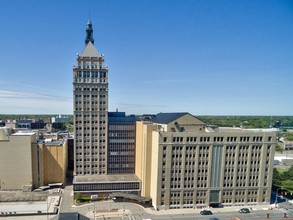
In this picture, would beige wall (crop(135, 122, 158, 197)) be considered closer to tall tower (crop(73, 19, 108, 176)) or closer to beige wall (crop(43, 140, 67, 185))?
tall tower (crop(73, 19, 108, 176))

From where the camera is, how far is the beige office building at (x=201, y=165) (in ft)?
314

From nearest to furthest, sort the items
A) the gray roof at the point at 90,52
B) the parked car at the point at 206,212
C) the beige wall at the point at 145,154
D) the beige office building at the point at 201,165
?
the parked car at the point at 206,212 < the beige office building at the point at 201,165 < the beige wall at the point at 145,154 < the gray roof at the point at 90,52

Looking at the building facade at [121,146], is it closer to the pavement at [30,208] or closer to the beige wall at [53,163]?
the beige wall at [53,163]

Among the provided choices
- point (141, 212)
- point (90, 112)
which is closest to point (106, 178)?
point (141, 212)

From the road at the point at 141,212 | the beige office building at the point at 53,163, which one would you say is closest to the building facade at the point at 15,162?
the beige office building at the point at 53,163

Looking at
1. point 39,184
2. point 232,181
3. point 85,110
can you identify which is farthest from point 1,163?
point 232,181

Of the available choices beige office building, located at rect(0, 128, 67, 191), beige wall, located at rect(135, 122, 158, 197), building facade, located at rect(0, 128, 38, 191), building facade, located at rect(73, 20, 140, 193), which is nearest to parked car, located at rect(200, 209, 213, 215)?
beige wall, located at rect(135, 122, 158, 197)

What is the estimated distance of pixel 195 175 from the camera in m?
97.9

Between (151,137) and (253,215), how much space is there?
4975 centimetres

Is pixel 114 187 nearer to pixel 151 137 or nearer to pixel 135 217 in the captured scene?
pixel 135 217

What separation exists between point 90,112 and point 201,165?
179ft

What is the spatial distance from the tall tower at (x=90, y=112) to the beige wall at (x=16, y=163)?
22.7 metres

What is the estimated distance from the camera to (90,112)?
113 metres

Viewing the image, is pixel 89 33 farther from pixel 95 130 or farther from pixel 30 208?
pixel 30 208
